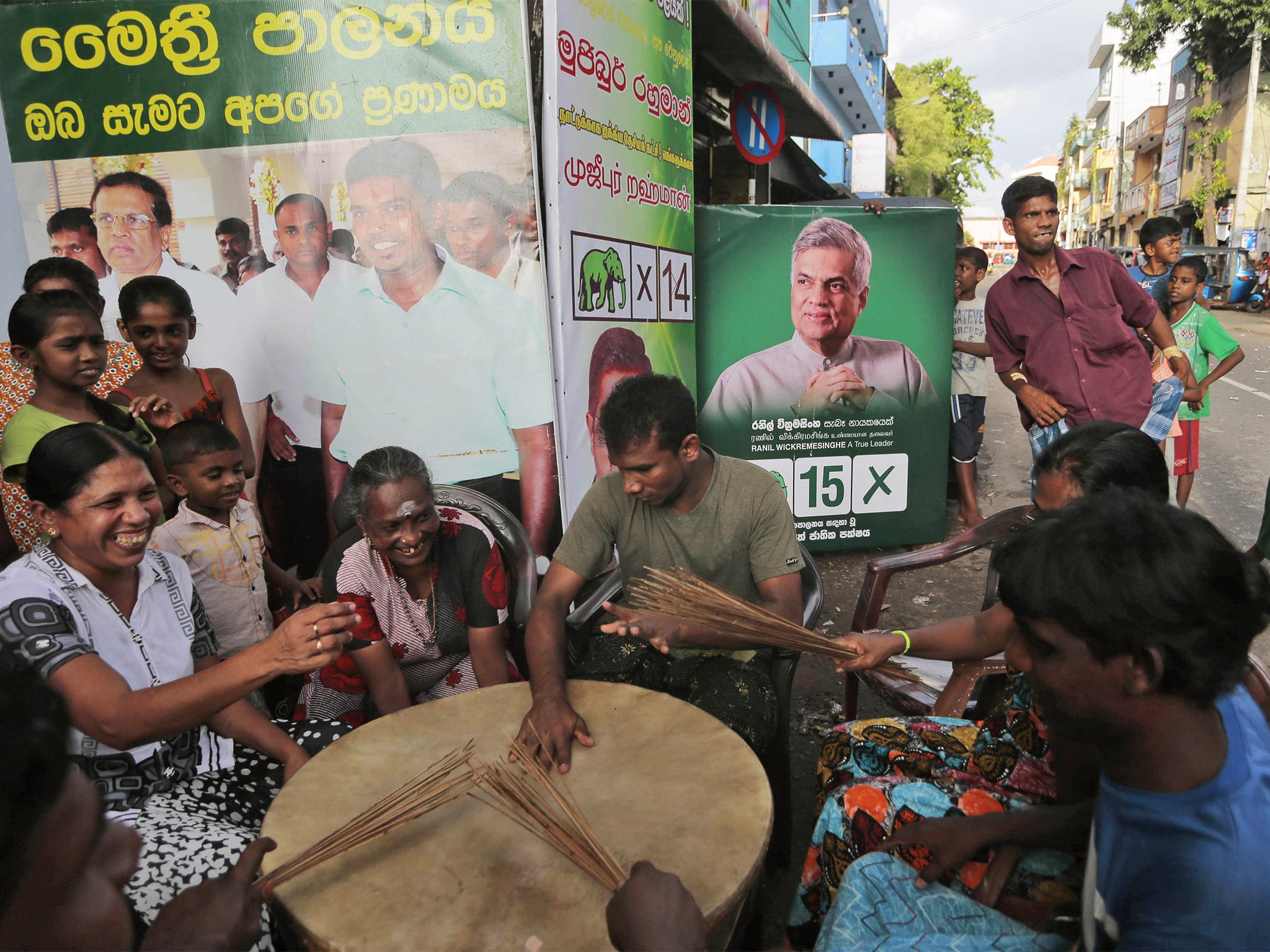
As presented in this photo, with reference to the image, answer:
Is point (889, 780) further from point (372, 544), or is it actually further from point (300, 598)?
point (300, 598)

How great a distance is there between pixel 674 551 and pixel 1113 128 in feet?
206

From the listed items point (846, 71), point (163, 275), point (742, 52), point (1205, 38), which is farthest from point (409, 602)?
point (1205, 38)

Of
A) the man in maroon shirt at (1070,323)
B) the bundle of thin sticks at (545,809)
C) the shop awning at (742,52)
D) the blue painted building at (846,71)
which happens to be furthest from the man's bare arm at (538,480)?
the blue painted building at (846,71)

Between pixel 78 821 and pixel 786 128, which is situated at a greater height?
pixel 786 128

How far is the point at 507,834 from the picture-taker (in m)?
Result: 1.55

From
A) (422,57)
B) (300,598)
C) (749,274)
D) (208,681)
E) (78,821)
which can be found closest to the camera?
(78,821)

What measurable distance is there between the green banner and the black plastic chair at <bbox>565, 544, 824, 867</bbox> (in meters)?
1.99

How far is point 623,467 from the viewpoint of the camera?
231 cm

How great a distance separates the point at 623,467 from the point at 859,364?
2.86 m

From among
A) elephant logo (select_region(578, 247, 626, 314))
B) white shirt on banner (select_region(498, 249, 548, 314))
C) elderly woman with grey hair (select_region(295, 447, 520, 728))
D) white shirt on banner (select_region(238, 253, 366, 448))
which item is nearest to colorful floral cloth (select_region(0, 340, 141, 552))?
white shirt on banner (select_region(238, 253, 366, 448))

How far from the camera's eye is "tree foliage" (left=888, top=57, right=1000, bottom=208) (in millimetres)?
27938

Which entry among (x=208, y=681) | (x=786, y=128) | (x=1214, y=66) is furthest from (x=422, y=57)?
(x=1214, y=66)

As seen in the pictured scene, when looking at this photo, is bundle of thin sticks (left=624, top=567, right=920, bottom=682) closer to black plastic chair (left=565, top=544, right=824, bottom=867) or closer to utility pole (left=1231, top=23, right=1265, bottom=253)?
black plastic chair (left=565, top=544, right=824, bottom=867)

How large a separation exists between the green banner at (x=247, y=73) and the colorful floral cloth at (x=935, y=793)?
8.98 ft
